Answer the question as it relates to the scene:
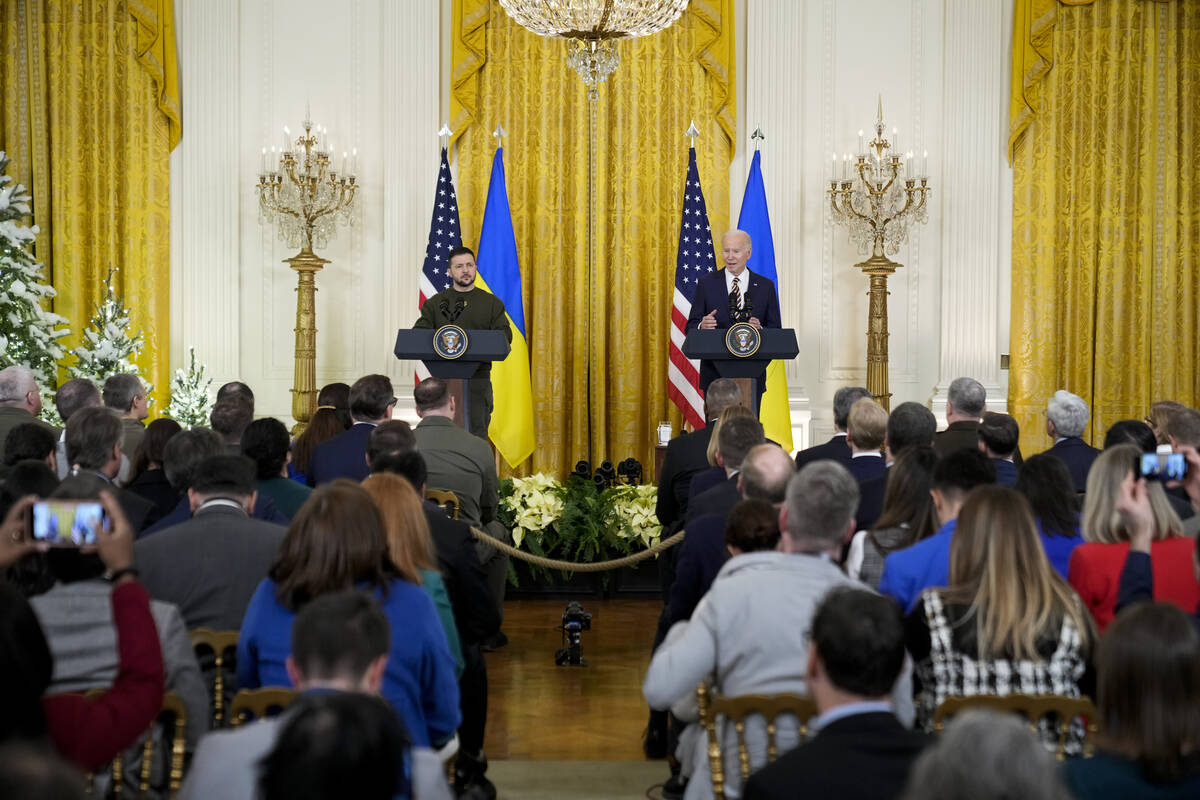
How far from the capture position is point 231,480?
376cm

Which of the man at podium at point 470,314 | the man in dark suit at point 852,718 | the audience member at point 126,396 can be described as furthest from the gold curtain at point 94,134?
the man in dark suit at point 852,718

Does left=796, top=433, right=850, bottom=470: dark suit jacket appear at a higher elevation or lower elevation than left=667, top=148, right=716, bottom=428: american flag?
lower

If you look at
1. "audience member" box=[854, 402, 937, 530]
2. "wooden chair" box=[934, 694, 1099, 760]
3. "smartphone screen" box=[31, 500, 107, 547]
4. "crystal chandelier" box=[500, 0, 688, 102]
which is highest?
"crystal chandelier" box=[500, 0, 688, 102]

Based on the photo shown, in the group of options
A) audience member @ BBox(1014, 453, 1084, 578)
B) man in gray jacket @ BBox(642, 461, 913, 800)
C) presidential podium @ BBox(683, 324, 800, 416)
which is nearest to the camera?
man in gray jacket @ BBox(642, 461, 913, 800)

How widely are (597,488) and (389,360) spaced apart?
10.3 ft

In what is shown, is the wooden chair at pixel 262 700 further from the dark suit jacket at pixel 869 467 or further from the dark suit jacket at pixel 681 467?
the dark suit jacket at pixel 681 467

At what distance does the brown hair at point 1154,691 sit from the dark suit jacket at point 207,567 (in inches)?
89.4

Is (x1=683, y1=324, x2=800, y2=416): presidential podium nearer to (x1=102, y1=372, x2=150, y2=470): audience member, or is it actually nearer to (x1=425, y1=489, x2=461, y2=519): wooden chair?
(x1=425, y1=489, x2=461, y2=519): wooden chair

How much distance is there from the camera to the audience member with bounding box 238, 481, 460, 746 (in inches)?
120

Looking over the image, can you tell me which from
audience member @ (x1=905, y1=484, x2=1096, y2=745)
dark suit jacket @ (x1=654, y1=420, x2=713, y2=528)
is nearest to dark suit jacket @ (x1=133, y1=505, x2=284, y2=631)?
audience member @ (x1=905, y1=484, x2=1096, y2=745)

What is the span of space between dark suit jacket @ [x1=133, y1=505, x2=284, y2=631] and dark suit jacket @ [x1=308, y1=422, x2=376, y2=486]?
2.06m

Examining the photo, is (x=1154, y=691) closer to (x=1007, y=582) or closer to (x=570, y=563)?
(x=1007, y=582)

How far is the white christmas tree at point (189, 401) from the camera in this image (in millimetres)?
10000

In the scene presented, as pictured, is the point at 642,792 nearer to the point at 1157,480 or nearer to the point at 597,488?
the point at 1157,480
